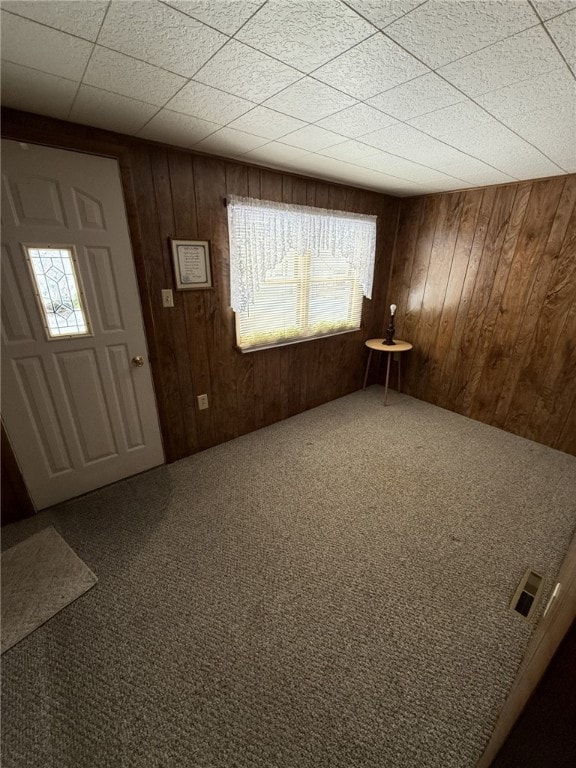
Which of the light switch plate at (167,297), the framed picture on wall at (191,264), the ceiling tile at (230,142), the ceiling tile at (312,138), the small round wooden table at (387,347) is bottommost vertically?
the small round wooden table at (387,347)

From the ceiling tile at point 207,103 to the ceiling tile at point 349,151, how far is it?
0.70 metres

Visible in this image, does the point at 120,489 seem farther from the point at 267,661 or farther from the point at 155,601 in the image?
the point at 267,661

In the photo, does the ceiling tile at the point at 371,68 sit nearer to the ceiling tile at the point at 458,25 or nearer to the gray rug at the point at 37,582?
the ceiling tile at the point at 458,25

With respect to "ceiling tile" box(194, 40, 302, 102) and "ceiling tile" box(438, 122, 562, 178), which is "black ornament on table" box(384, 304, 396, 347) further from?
"ceiling tile" box(194, 40, 302, 102)

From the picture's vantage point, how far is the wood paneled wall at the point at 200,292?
184 cm

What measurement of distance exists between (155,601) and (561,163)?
11.5 feet

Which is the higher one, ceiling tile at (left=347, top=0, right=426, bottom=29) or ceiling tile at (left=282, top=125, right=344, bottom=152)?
ceiling tile at (left=282, top=125, right=344, bottom=152)

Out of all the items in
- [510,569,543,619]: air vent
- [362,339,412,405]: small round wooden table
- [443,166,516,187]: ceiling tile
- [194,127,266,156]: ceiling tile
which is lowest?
[510,569,543,619]: air vent

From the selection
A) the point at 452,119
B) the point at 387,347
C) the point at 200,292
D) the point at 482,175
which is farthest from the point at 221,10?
the point at 387,347

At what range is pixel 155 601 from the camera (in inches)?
58.0

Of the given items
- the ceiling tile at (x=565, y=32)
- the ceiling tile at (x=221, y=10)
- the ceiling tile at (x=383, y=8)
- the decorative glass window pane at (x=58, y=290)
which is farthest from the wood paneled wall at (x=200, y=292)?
the ceiling tile at (x=565, y=32)

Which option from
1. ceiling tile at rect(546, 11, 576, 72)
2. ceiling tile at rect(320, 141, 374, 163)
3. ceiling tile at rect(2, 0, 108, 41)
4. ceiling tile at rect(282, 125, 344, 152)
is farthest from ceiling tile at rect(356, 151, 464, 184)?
ceiling tile at rect(2, 0, 108, 41)

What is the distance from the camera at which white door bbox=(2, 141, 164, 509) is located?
1615 millimetres

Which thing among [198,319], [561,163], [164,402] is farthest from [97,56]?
[561,163]
